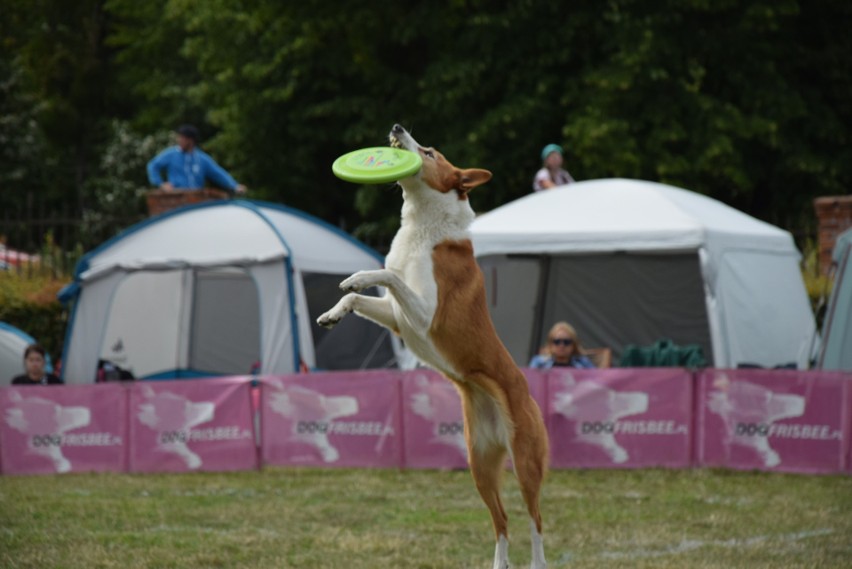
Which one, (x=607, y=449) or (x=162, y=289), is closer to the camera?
(x=607, y=449)

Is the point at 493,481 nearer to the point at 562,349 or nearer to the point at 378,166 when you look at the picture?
the point at 378,166

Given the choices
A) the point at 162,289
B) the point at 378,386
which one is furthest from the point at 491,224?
the point at 162,289

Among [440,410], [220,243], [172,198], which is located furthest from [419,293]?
[172,198]

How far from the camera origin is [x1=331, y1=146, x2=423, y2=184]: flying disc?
6.11 meters

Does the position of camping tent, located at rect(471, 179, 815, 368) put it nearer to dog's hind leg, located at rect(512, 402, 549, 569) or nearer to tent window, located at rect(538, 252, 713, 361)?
tent window, located at rect(538, 252, 713, 361)

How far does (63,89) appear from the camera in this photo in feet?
104

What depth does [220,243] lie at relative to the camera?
13.3 meters

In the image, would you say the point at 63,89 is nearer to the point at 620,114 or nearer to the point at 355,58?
the point at 355,58

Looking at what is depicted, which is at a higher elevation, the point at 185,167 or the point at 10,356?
the point at 185,167

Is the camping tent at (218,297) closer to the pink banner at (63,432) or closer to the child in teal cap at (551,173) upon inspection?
the child in teal cap at (551,173)

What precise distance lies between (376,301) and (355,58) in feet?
53.6

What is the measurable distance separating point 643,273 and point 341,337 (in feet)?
11.5

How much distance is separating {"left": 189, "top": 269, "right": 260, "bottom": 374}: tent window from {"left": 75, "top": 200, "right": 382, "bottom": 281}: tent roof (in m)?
1.02

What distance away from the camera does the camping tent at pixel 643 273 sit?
12.0 meters
